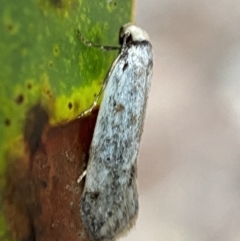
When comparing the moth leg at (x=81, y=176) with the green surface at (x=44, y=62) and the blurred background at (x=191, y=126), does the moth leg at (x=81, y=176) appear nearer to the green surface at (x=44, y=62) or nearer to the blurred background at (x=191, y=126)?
the green surface at (x=44, y=62)

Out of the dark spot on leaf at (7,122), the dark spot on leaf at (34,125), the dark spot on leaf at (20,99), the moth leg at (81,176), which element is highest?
the dark spot on leaf at (20,99)

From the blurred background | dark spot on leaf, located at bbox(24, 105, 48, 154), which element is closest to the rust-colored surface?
dark spot on leaf, located at bbox(24, 105, 48, 154)

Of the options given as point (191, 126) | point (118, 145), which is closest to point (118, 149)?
point (118, 145)

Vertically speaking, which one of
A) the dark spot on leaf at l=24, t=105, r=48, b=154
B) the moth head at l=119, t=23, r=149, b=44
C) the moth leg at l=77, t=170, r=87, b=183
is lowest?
the moth leg at l=77, t=170, r=87, b=183

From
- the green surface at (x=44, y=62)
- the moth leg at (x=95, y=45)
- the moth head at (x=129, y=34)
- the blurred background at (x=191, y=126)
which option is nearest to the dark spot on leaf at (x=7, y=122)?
the green surface at (x=44, y=62)

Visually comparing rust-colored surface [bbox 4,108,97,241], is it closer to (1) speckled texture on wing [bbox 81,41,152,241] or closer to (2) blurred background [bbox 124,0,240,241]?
(1) speckled texture on wing [bbox 81,41,152,241]

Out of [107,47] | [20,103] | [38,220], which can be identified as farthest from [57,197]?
[107,47]

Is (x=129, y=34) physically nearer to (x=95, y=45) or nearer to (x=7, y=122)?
(x=95, y=45)
